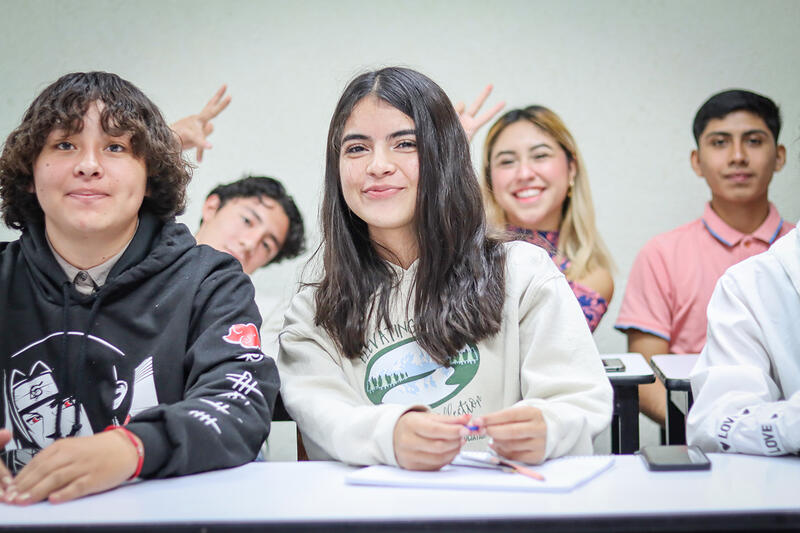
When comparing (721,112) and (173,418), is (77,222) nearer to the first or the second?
(173,418)

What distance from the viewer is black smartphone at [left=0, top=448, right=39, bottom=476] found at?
56.4 inches

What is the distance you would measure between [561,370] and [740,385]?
34 centimetres

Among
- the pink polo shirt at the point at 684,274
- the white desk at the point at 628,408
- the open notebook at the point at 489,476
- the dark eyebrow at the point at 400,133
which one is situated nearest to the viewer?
the open notebook at the point at 489,476

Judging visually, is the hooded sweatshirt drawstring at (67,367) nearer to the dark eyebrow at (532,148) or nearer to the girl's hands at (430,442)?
the girl's hands at (430,442)

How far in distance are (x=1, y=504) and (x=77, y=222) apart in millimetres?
580

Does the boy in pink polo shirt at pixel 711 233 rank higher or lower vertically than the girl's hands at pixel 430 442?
higher

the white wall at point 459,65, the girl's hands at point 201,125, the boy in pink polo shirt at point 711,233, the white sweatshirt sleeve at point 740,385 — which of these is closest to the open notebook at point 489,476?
the white sweatshirt sleeve at point 740,385

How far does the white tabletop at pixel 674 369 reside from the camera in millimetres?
1725

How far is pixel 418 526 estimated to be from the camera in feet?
2.95

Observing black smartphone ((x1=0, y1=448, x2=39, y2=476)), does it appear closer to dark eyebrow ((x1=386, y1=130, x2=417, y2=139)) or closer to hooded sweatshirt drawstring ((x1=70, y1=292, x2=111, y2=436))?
hooded sweatshirt drawstring ((x1=70, y1=292, x2=111, y2=436))

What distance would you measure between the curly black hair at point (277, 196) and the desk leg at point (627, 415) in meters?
1.88

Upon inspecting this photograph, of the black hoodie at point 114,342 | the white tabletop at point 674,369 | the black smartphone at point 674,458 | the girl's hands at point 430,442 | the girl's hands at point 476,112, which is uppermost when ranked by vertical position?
the girl's hands at point 476,112

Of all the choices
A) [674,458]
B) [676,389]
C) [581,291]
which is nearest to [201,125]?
[581,291]

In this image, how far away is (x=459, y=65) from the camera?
344 cm
